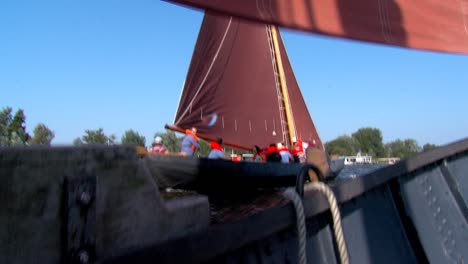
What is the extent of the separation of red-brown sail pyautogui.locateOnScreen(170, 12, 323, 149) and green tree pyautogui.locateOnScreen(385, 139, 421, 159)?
70.6 metres

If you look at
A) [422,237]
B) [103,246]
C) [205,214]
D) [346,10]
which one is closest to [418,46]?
[346,10]

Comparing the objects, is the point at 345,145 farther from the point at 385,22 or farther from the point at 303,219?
the point at 303,219

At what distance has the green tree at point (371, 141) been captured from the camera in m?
79.0

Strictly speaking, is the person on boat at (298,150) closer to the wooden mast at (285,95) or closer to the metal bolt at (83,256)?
the wooden mast at (285,95)

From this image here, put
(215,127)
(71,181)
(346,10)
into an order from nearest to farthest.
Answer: (71,181) < (346,10) < (215,127)

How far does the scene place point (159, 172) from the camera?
2.42 m

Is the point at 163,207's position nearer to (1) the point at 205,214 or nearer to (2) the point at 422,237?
(1) the point at 205,214

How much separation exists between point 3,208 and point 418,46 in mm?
3867

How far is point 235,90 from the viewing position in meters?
13.9

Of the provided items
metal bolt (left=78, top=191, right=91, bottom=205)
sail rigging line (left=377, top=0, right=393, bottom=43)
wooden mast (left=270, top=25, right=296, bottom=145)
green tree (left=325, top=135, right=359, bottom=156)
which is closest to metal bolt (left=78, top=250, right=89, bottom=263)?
metal bolt (left=78, top=191, right=91, bottom=205)

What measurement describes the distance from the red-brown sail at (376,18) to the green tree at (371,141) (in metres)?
79.3

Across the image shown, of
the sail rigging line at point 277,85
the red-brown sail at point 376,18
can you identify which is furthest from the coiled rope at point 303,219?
the sail rigging line at point 277,85

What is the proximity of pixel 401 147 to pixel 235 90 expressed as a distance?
76.1 metres

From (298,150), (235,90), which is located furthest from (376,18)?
(235,90)
